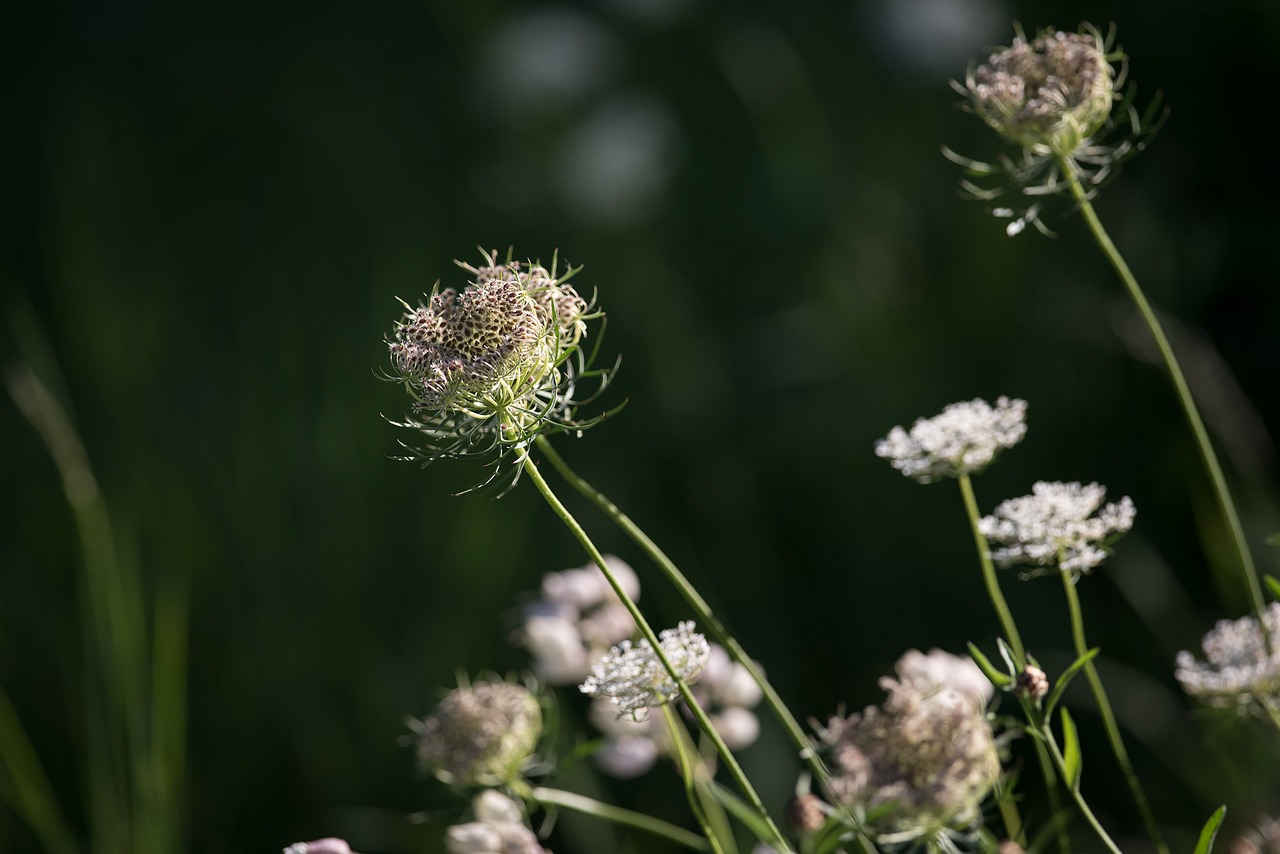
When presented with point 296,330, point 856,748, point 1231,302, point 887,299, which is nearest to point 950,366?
point 887,299

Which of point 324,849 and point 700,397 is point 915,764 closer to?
point 324,849

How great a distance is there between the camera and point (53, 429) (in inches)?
32.3

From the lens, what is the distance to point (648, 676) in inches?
13.7

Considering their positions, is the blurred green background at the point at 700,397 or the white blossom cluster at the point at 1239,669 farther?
the blurred green background at the point at 700,397

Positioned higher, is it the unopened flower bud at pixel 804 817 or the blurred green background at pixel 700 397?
the blurred green background at pixel 700 397

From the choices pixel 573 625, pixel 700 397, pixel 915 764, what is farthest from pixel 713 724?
pixel 700 397

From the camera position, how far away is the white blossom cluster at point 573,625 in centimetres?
51

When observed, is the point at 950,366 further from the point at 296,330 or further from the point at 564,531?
the point at 296,330

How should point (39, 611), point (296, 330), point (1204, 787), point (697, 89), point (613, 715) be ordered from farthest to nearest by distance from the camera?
point (697, 89) < point (296, 330) < point (39, 611) < point (1204, 787) < point (613, 715)

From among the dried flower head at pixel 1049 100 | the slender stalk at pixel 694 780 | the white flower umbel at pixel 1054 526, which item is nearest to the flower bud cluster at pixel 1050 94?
the dried flower head at pixel 1049 100

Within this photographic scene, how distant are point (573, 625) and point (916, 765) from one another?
0.23 metres

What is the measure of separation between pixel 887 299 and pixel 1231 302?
40 centimetres

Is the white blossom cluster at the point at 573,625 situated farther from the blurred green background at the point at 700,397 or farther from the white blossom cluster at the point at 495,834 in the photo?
the blurred green background at the point at 700,397

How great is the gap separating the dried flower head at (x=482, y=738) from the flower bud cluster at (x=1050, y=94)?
260 millimetres
